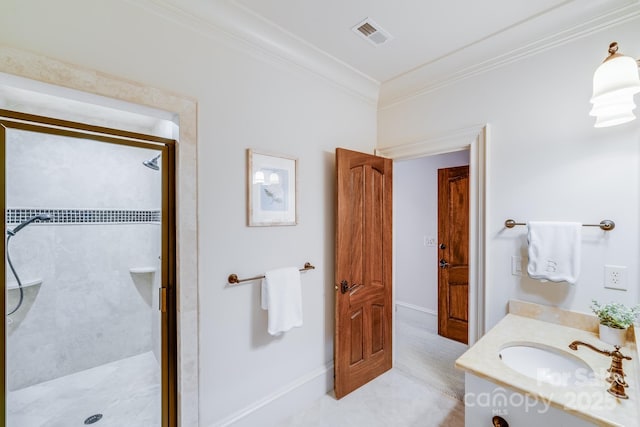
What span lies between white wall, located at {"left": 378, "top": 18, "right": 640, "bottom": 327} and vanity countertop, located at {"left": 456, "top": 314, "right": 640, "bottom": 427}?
0.25 meters

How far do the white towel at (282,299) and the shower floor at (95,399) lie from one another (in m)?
1.16

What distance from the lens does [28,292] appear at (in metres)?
2.20

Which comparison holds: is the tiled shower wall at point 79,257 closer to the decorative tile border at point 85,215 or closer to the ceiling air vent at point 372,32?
the decorative tile border at point 85,215

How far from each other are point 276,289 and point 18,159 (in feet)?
7.43

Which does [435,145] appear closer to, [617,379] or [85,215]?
[617,379]

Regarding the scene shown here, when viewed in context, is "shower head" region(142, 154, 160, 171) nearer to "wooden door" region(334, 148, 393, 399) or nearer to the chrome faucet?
"wooden door" region(334, 148, 393, 399)

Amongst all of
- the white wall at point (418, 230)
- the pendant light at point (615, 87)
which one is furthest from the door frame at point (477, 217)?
the white wall at point (418, 230)

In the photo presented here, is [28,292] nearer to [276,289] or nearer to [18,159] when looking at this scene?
[18,159]

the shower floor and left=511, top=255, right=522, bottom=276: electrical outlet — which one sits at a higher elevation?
left=511, top=255, right=522, bottom=276: electrical outlet

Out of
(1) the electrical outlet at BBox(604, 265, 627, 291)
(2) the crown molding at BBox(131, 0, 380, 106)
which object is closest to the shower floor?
(2) the crown molding at BBox(131, 0, 380, 106)

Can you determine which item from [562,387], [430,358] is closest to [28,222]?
[562,387]

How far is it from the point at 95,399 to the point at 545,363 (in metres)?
3.11

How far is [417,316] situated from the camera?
3748 millimetres

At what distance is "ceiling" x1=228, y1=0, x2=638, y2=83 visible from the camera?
154 cm
